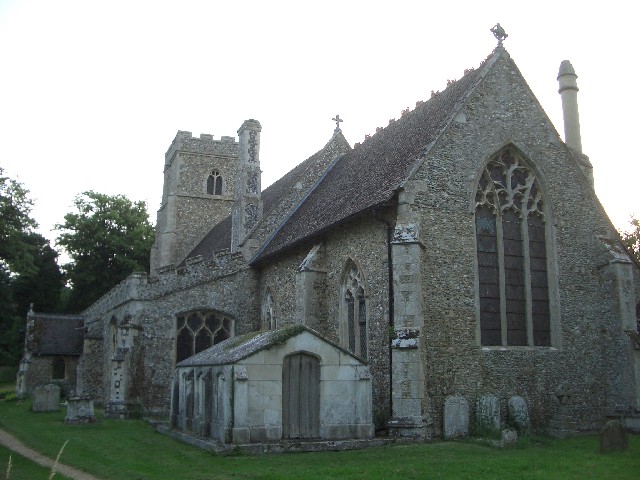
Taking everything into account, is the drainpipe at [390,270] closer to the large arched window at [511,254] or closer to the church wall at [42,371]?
the large arched window at [511,254]

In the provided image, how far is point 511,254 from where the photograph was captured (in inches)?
715

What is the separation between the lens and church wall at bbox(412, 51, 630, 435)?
16.4 metres

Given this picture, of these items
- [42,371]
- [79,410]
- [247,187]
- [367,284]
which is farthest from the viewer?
[42,371]

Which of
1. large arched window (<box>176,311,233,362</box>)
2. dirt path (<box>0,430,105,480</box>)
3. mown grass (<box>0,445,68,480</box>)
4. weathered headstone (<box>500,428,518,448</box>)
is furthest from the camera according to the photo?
large arched window (<box>176,311,233,362</box>)

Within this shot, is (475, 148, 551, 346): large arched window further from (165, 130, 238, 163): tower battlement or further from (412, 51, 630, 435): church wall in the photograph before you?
(165, 130, 238, 163): tower battlement

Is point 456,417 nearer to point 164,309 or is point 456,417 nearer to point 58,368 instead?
point 164,309

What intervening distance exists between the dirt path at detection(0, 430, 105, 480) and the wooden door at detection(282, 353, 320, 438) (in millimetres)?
4454

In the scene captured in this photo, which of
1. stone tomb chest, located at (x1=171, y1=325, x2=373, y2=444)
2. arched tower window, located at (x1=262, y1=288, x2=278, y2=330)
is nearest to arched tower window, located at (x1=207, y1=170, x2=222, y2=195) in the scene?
arched tower window, located at (x1=262, y1=288, x2=278, y2=330)

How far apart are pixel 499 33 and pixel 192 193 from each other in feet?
83.3

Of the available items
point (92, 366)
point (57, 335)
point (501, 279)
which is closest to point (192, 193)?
point (57, 335)

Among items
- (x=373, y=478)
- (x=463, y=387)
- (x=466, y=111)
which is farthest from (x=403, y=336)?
(x=466, y=111)

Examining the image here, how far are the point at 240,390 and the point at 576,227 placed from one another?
35.8ft

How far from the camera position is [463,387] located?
16.2 m

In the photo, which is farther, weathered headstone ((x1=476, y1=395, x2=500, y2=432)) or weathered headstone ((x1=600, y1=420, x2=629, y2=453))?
weathered headstone ((x1=476, y1=395, x2=500, y2=432))
